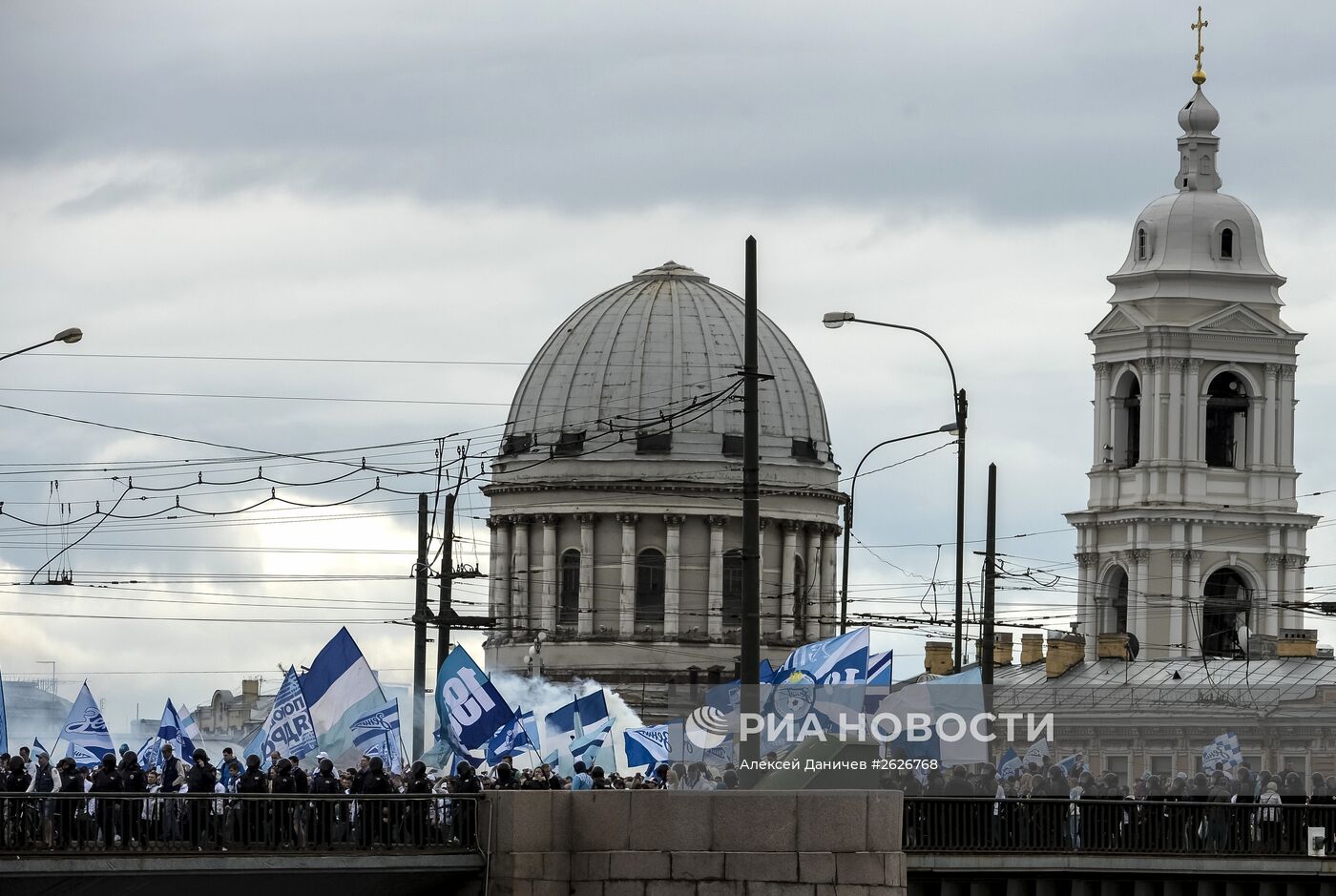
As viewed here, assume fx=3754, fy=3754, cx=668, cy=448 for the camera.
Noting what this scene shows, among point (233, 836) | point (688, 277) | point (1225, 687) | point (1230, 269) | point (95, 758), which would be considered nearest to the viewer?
point (233, 836)

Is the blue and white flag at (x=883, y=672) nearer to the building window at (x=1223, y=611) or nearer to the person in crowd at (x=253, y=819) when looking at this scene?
the person in crowd at (x=253, y=819)

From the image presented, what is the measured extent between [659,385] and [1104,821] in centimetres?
7984

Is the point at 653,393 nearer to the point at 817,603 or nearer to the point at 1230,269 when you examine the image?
the point at 817,603

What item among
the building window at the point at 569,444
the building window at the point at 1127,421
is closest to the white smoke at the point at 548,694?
the building window at the point at 569,444

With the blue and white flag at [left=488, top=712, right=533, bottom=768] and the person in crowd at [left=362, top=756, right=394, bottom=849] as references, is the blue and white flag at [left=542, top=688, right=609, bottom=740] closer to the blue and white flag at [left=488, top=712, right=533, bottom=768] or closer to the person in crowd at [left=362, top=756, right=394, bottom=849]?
the blue and white flag at [left=488, top=712, right=533, bottom=768]

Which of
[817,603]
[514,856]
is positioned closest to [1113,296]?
[817,603]

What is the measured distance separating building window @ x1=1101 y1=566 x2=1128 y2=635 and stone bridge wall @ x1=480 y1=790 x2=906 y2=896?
78169mm

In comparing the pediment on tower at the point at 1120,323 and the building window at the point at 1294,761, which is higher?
the pediment on tower at the point at 1120,323

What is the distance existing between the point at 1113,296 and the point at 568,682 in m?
22.3

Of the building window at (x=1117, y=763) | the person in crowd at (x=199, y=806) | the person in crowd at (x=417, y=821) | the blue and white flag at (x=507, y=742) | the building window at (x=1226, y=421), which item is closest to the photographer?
the person in crowd at (x=199, y=806)

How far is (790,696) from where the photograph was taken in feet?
168

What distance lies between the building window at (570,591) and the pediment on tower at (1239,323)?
22.8 m

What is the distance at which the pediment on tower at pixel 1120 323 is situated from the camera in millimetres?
122500

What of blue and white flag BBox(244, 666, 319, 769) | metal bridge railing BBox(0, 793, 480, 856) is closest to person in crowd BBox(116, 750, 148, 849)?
metal bridge railing BBox(0, 793, 480, 856)
